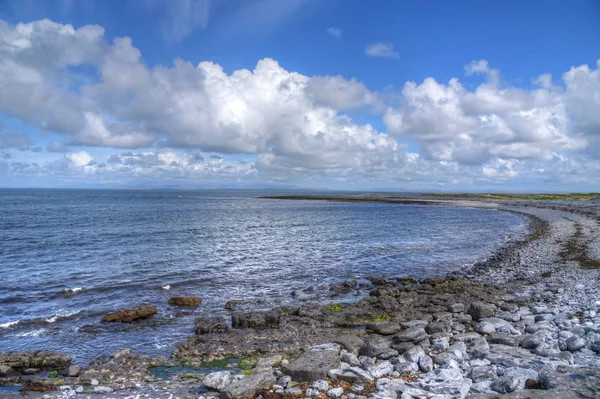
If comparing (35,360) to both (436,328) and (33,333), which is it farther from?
(436,328)

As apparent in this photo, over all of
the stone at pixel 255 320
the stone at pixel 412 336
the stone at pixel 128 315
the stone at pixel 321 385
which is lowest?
the stone at pixel 128 315

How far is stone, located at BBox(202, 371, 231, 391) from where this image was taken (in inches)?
448

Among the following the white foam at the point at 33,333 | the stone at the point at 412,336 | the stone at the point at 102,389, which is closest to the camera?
the stone at the point at 102,389

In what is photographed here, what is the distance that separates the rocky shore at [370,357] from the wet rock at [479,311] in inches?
2.1

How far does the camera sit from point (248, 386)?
1080cm

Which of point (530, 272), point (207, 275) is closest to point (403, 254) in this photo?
point (530, 272)

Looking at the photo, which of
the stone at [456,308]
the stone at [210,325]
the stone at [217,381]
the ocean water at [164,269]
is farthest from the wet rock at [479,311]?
the stone at [217,381]

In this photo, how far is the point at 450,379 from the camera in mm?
10781

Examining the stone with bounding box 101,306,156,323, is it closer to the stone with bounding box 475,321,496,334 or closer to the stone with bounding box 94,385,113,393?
the stone with bounding box 94,385,113,393

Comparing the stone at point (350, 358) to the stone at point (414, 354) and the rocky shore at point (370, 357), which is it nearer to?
the rocky shore at point (370, 357)

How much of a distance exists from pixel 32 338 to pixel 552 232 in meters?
61.1

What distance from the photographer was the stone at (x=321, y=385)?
1088cm

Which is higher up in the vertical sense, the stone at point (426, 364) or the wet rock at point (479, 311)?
the stone at point (426, 364)

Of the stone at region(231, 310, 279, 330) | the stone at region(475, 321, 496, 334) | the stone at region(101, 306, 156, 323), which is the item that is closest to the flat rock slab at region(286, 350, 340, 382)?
the stone at region(231, 310, 279, 330)
